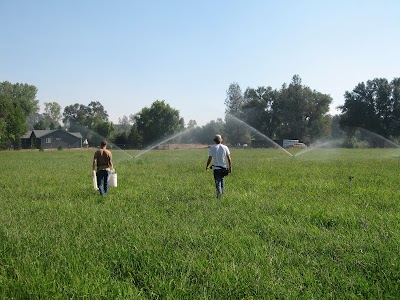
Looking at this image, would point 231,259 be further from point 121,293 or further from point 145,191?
point 145,191

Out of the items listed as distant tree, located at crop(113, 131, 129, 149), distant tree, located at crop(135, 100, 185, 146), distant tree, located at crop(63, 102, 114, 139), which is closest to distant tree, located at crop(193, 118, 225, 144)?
distant tree, located at crop(135, 100, 185, 146)

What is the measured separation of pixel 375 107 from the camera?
85.1 m

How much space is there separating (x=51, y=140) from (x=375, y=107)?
8476 cm

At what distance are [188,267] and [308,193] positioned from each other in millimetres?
7522

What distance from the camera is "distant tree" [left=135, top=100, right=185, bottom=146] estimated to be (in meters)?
90.2

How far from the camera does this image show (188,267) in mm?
4988

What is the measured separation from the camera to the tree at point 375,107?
83.6 m

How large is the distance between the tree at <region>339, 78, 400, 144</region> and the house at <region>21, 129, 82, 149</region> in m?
73.0

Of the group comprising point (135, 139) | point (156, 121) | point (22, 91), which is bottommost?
point (135, 139)

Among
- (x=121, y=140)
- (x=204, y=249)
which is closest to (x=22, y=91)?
(x=121, y=140)

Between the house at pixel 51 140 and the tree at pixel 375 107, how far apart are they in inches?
2873

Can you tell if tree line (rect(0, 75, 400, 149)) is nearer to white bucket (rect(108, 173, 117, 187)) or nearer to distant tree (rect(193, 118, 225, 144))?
distant tree (rect(193, 118, 225, 144))

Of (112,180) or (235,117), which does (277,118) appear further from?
(112,180)

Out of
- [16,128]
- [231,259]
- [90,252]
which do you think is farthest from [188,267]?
[16,128]
